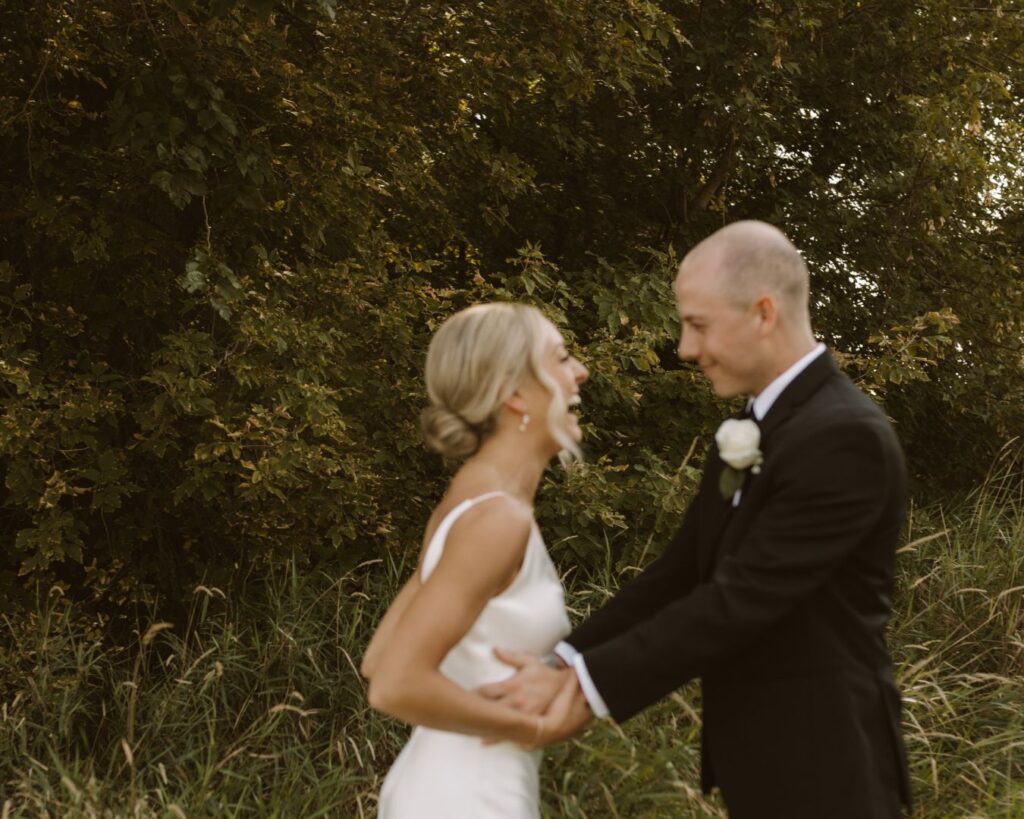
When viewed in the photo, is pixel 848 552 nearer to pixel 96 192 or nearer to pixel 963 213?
pixel 96 192

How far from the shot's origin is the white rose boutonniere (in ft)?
8.64

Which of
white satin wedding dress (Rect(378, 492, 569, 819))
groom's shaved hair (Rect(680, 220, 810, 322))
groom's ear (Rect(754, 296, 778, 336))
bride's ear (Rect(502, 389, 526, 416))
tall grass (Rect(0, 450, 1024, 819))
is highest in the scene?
groom's shaved hair (Rect(680, 220, 810, 322))

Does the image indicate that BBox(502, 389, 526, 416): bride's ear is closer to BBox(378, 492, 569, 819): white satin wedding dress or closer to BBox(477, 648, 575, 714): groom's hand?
BBox(378, 492, 569, 819): white satin wedding dress

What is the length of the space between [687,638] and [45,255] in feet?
17.9

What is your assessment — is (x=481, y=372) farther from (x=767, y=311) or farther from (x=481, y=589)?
(x=767, y=311)

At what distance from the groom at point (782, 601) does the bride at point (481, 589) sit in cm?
9

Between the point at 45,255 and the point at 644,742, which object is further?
the point at 45,255

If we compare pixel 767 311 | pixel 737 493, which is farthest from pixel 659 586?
pixel 767 311

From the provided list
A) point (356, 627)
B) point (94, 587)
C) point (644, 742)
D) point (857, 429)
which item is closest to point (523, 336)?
point (857, 429)

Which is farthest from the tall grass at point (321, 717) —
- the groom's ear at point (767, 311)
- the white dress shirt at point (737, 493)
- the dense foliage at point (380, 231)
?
the groom's ear at point (767, 311)

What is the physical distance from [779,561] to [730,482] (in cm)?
24

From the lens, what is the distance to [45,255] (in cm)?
684

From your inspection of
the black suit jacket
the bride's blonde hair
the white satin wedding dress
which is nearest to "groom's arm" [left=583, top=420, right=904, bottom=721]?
the black suit jacket

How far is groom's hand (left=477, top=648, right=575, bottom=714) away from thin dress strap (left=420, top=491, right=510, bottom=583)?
0.83ft
